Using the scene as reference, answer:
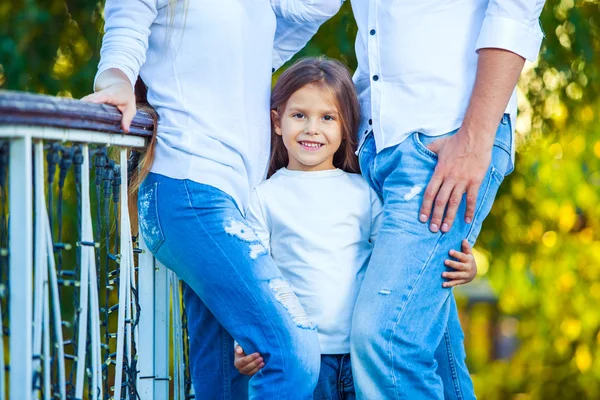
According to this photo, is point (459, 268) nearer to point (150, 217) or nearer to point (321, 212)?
point (321, 212)

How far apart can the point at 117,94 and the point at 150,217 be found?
0.28 meters

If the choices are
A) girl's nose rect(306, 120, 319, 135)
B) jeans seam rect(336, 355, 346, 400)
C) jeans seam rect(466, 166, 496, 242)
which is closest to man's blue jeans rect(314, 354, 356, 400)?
jeans seam rect(336, 355, 346, 400)

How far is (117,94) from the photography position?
1.67 metres

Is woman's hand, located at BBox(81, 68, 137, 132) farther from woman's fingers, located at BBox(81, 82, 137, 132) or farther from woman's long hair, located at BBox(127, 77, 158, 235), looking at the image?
woman's long hair, located at BBox(127, 77, 158, 235)

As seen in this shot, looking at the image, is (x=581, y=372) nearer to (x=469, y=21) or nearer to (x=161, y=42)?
(x=469, y=21)

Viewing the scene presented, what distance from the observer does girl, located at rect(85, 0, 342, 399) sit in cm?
171

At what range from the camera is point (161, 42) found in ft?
5.91

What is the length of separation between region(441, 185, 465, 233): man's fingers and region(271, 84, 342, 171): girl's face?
35cm

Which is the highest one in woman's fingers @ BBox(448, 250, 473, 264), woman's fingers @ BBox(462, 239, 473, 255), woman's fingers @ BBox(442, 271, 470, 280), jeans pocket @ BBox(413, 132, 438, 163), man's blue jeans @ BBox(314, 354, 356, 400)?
jeans pocket @ BBox(413, 132, 438, 163)

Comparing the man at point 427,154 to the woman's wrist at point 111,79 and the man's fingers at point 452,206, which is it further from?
the woman's wrist at point 111,79

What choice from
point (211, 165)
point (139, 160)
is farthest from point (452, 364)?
point (139, 160)

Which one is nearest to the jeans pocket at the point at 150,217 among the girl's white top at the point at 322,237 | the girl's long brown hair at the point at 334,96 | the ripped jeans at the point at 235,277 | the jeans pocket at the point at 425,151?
the ripped jeans at the point at 235,277

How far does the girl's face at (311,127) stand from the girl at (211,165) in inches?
4.7

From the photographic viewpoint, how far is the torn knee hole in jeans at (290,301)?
1.73m
